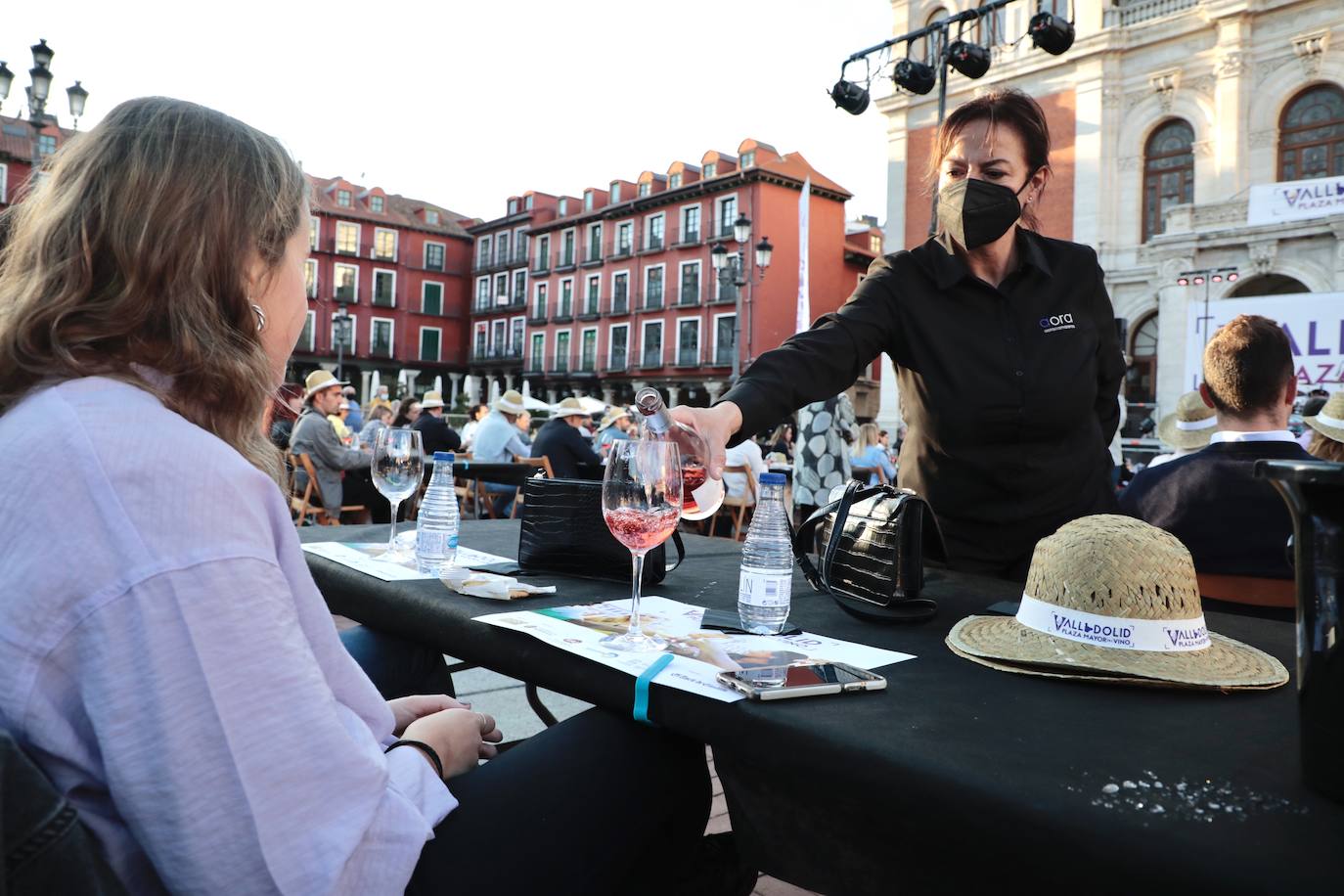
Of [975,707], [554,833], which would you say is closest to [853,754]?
[975,707]

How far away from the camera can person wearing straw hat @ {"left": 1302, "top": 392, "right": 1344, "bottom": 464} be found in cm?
304

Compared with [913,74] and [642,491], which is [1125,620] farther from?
[913,74]

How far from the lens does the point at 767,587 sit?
1.33m

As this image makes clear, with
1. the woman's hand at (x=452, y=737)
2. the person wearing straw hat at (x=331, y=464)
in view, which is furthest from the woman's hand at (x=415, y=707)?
the person wearing straw hat at (x=331, y=464)

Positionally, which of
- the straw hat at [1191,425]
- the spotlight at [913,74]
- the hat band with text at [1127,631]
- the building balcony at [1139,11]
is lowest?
the hat band with text at [1127,631]

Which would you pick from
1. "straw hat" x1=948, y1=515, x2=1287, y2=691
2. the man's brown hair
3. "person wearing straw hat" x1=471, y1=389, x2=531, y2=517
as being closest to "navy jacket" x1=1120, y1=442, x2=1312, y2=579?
the man's brown hair

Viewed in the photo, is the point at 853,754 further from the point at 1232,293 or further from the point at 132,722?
the point at 1232,293

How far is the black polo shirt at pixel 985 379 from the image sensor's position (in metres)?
1.96

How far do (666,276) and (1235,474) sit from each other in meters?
32.1

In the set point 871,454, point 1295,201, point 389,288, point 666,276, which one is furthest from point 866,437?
point 389,288

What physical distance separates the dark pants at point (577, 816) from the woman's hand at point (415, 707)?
0.78 feet

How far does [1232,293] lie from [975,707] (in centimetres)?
2042

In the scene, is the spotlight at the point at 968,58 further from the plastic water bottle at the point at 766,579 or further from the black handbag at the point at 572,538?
the plastic water bottle at the point at 766,579

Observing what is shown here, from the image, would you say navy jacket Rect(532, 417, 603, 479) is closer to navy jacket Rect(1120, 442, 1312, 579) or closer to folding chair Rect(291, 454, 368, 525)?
folding chair Rect(291, 454, 368, 525)
